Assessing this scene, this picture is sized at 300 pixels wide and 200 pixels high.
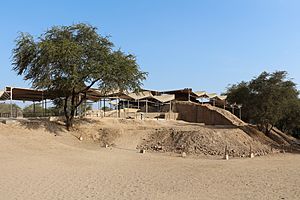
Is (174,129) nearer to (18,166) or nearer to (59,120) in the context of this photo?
(59,120)

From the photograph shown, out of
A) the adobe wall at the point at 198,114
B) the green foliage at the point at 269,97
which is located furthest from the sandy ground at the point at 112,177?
the adobe wall at the point at 198,114

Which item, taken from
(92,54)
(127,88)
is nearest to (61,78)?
(92,54)

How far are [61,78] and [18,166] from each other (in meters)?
13.9

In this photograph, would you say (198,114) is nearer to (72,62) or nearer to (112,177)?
(72,62)

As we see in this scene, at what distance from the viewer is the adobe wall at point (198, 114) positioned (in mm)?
53625

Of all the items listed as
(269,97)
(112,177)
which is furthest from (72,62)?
(269,97)

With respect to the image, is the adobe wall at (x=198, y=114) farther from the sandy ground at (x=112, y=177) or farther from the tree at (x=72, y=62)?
the sandy ground at (x=112, y=177)

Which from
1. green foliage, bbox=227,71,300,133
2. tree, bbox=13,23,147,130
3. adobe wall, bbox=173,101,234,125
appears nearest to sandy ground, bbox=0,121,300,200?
tree, bbox=13,23,147,130

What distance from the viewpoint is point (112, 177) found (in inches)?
688

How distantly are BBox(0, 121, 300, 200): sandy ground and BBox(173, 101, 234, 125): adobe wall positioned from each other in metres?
27.0

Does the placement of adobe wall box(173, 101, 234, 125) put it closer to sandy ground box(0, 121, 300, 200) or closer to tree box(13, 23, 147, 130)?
tree box(13, 23, 147, 130)

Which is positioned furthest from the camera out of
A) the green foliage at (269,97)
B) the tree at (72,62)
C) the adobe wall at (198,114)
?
the adobe wall at (198,114)

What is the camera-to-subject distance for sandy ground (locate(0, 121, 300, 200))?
13438 millimetres

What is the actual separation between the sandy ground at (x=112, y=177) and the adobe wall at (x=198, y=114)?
27.0 metres
